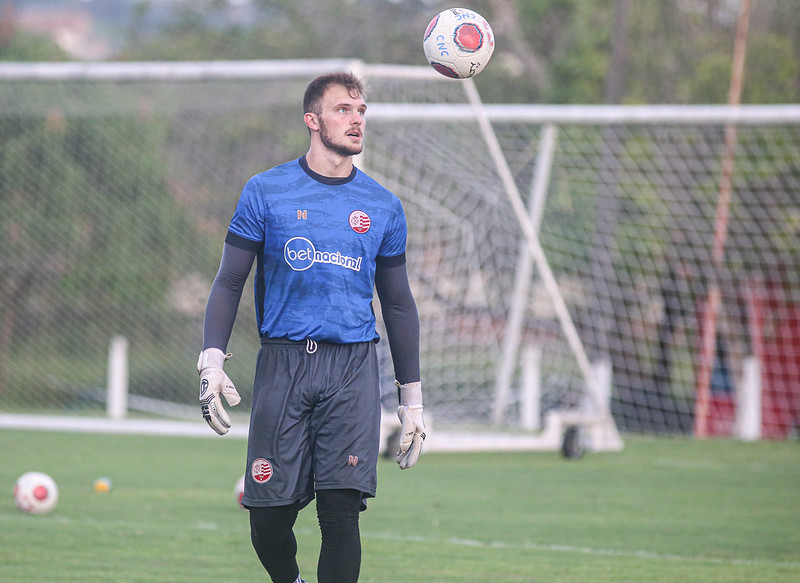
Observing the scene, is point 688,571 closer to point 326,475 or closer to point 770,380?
point 326,475

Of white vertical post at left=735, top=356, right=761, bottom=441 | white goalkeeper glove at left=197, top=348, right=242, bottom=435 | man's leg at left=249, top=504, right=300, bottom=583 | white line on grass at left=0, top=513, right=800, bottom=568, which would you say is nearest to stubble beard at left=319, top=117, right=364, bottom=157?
white goalkeeper glove at left=197, top=348, right=242, bottom=435

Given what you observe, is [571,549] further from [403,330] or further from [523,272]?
[523,272]

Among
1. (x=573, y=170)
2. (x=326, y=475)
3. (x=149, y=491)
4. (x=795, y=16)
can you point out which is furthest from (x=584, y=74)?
(x=326, y=475)

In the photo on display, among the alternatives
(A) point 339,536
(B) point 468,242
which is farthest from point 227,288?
(B) point 468,242

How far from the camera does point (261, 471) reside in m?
5.05

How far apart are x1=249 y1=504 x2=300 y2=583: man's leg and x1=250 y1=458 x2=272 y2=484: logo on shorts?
121 mm

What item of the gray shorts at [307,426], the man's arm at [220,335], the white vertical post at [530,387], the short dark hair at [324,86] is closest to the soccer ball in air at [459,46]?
the short dark hair at [324,86]

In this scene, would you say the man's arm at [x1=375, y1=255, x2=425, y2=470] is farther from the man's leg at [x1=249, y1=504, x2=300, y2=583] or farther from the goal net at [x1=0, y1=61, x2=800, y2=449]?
the goal net at [x1=0, y1=61, x2=800, y2=449]

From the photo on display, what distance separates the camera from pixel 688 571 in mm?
6773

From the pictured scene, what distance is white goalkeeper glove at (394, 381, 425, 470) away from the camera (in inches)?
211

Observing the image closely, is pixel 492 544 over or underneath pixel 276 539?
underneath

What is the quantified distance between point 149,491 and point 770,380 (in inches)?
363

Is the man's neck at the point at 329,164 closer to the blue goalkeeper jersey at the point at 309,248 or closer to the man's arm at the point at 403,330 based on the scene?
the blue goalkeeper jersey at the point at 309,248

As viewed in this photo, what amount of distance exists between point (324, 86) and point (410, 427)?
146 cm
